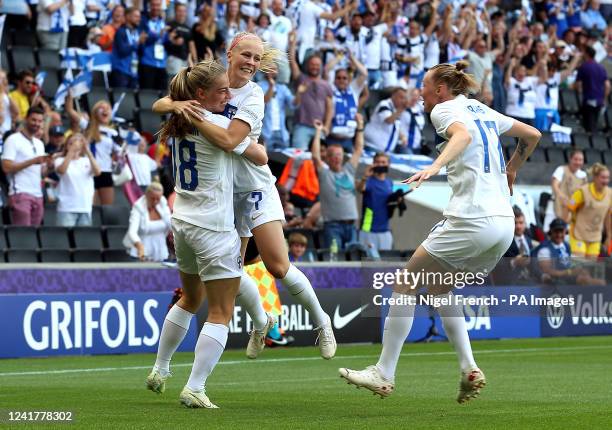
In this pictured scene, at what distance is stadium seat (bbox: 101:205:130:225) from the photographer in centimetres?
1769

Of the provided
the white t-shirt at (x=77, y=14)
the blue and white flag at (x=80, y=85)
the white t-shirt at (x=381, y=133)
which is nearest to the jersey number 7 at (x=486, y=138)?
the blue and white flag at (x=80, y=85)

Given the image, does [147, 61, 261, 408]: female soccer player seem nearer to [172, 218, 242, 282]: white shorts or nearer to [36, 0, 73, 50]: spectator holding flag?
[172, 218, 242, 282]: white shorts

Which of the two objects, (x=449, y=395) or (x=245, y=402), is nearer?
(x=245, y=402)

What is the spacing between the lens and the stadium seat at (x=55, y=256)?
16594 mm

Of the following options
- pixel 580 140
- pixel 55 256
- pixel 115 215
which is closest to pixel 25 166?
pixel 55 256

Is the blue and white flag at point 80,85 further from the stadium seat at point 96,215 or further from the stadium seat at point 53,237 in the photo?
the stadium seat at point 53,237

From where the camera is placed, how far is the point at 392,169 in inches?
853

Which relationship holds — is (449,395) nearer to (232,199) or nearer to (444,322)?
(444,322)

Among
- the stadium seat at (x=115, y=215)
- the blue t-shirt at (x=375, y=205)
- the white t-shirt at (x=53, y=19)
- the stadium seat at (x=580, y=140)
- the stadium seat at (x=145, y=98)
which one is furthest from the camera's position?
the stadium seat at (x=580, y=140)

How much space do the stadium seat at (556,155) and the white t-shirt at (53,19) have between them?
1026 centimetres

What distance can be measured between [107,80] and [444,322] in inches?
486

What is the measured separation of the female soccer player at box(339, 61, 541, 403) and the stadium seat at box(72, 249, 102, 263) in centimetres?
887

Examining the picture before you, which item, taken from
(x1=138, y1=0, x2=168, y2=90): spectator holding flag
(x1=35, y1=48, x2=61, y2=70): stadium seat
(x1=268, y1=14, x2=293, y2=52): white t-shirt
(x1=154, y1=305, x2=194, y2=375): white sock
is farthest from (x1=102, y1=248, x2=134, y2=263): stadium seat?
(x1=154, y1=305, x2=194, y2=375): white sock

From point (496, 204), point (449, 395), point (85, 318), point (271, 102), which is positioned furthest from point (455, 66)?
point (271, 102)
